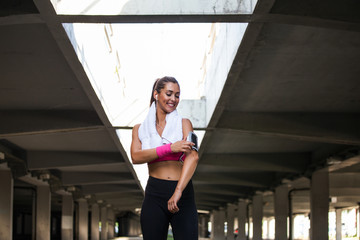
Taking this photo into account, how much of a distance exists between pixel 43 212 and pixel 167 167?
3433cm

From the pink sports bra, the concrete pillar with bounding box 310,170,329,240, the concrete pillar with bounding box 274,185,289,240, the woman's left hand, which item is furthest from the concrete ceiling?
the woman's left hand

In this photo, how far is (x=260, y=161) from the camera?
1136 inches

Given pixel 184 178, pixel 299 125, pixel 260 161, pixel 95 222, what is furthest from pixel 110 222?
pixel 184 178

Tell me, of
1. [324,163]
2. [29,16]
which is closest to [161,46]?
[29,16]

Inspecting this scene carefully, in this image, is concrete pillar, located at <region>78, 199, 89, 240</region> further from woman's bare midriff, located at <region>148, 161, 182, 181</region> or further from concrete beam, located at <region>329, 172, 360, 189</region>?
woman's bare midriff, located at <region>148, 161, 182, 181</region>

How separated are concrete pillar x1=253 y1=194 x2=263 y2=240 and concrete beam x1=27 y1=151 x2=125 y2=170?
18987mm

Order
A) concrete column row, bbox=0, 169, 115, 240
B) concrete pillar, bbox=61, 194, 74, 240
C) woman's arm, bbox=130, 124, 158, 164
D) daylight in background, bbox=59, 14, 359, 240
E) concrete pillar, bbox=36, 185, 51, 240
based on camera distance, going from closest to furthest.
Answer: woman's arm, bbox=130, 124, 158, 164, daylight in background, bbox=59, 14, 359, 240, concrete column row, bbox=0, 169, 115, 240, concrete pillar, bbox=36, 185, 51, 240, concrete pillar, bbox=61, 194, 74, 240

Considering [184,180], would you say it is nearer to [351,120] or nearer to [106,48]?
[106,48]

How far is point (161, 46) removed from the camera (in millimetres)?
19000

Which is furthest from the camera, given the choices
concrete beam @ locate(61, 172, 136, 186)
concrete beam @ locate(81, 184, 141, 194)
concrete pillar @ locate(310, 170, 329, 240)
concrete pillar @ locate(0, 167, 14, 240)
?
concrete beam @ locate(81, 184, 141, 194)

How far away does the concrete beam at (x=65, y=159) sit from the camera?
28.0 m

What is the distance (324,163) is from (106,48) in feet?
45.8

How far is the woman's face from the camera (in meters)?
4.12

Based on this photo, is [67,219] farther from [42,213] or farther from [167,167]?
[167,167]
